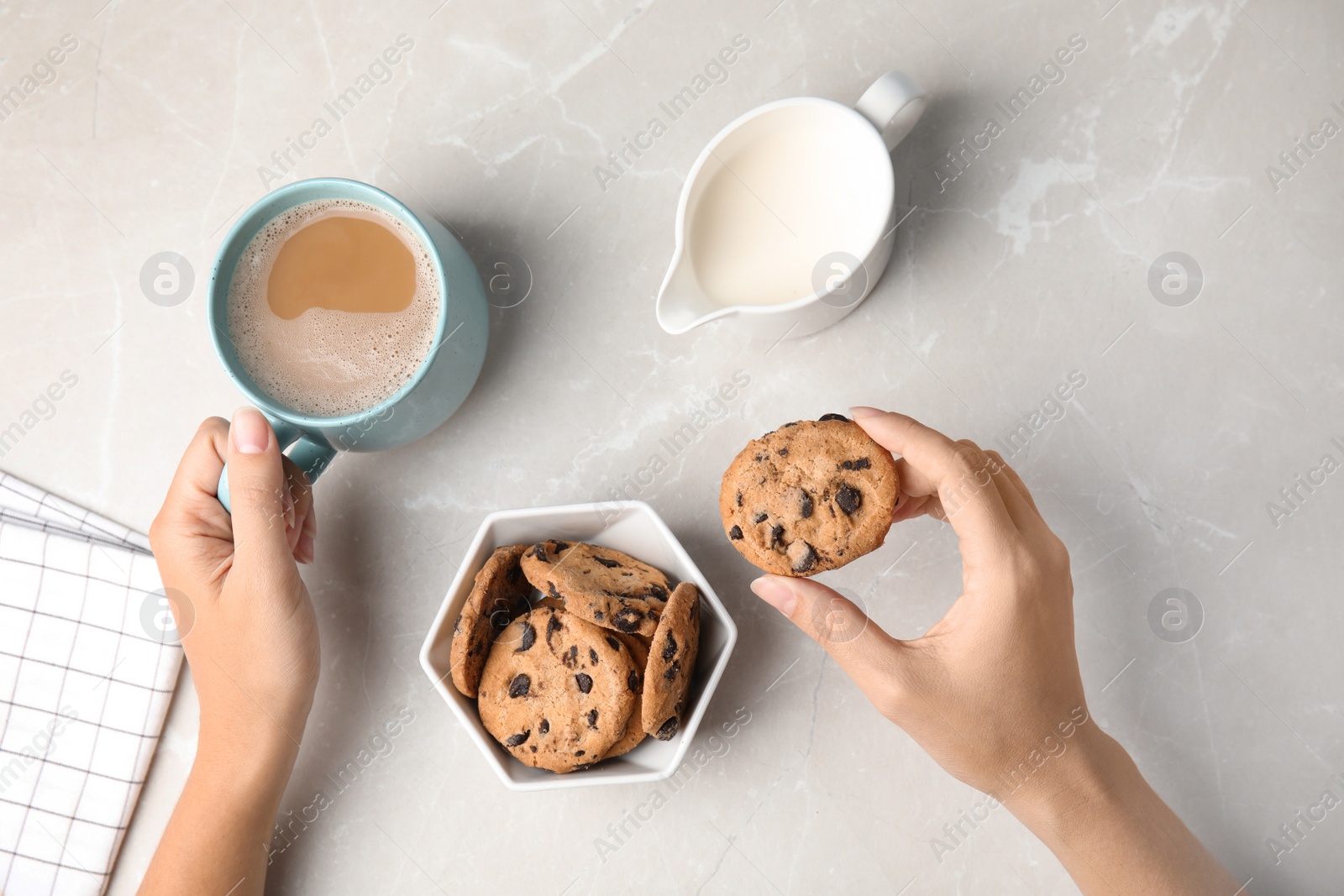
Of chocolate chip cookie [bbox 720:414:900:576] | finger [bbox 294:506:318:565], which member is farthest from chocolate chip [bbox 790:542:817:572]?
finger [bbox 294:506:318:565]

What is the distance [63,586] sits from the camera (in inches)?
65.8

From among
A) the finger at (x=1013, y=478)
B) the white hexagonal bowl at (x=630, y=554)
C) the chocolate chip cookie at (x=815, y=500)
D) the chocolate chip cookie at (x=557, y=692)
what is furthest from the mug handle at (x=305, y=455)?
the finger at (x=1013, y=478)

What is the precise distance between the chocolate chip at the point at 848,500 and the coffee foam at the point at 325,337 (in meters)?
0.71

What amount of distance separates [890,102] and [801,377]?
0.49 m

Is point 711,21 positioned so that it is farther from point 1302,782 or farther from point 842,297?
point 1302,782

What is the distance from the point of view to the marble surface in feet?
5.07

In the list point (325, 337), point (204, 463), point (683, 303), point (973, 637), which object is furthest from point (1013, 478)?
point (204, 463)

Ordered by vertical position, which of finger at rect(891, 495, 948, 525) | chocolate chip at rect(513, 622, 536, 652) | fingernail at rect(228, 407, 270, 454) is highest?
fingernail at rect(228, 407, 270, 454)

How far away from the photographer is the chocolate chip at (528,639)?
1.41m

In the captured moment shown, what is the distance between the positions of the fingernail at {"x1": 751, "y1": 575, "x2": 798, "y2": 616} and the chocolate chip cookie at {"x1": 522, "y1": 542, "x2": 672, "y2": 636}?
0.59 feet

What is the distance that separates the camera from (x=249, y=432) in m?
1.38

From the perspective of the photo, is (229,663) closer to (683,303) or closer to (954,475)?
(683,303)

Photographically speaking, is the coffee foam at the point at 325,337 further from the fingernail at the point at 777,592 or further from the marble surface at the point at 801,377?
the fingernail at the point at 777,592

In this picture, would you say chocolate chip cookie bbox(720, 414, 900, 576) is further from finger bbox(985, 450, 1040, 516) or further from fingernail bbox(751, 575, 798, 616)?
finger bbox(985, 450, 1040, 516)
